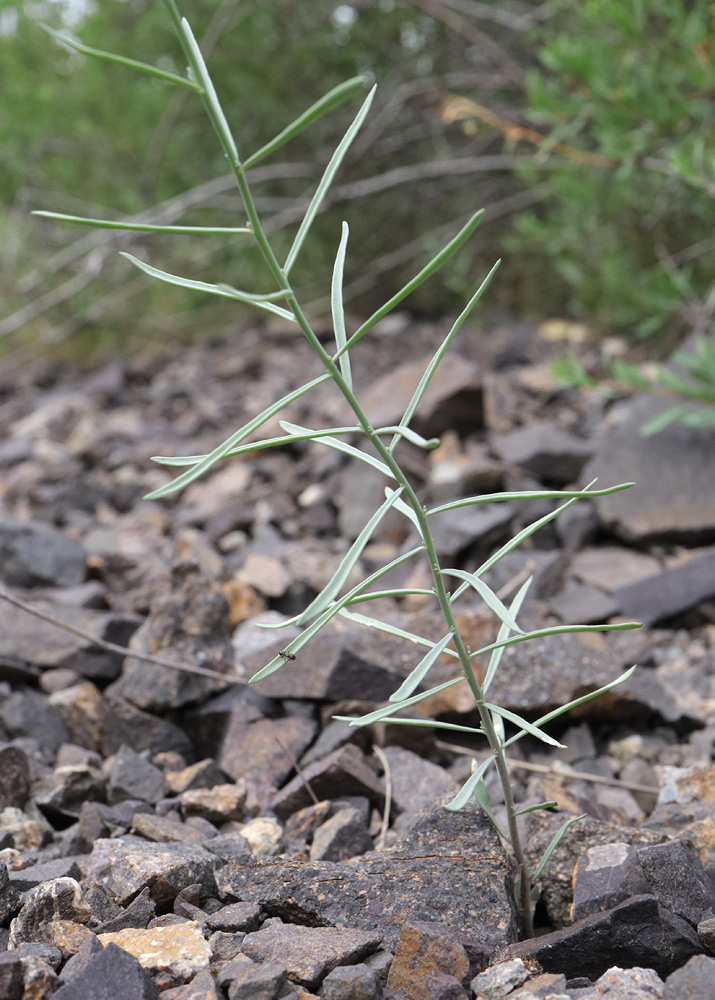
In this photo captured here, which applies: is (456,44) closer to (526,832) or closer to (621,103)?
(621,103)

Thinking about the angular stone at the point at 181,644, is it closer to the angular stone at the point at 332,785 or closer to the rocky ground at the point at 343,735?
the rocky ground at the point at 343,735

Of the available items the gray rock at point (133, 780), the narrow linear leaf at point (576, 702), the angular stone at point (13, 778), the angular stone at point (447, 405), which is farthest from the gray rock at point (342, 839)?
the angular stone at point (447, 405)

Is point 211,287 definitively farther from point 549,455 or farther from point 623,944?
point 549,455

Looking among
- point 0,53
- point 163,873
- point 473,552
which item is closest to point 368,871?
point 163,873

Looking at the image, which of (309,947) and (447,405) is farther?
(447,405)

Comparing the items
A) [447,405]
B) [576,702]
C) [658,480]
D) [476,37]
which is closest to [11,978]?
[576,702]
